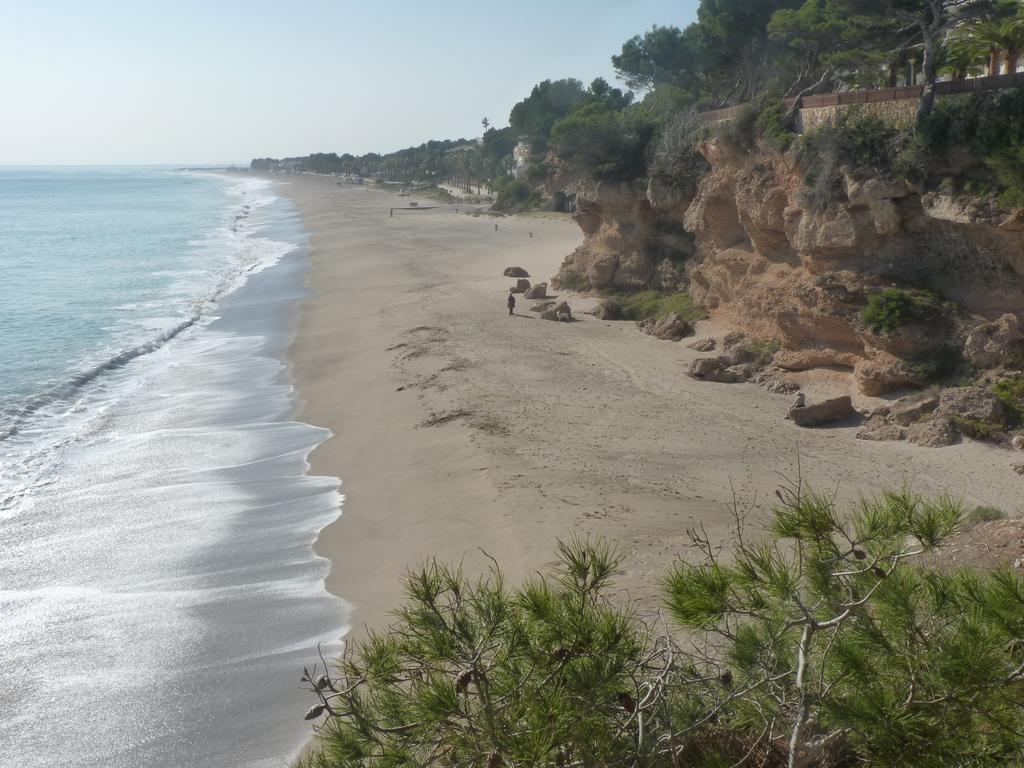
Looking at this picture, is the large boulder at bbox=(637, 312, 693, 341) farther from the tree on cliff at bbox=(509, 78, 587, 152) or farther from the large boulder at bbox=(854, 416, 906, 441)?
the tree on cliff at bbox=(509, 78, 587, 152)

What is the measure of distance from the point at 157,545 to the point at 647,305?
769 inches

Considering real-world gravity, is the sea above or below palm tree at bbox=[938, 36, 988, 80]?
below

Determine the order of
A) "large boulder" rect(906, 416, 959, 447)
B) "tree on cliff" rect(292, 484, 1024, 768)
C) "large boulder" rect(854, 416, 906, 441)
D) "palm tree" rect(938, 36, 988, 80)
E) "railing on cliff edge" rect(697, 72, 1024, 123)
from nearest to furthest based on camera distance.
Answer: "tree on cliff" rect(292, 484, 1024, 768) → "large boulder" rect(906, 416, 959, 447) → "large boulder" rect(854, 416, 906, 441) → "railing on cliff edge" rect(697, 72, 1024, 123) → "palm tree" rect(938, 36, 988, 80)

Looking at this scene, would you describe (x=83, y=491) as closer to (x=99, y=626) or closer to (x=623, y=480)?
(x=99, y=626)

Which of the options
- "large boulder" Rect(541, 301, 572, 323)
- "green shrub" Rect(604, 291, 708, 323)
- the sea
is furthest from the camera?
"large boulder" Rect(541, 301, 572, 323)

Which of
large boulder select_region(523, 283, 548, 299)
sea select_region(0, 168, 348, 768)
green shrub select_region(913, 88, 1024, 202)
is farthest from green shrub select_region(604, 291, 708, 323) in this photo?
sea select_region(0, 168, 348, 768)

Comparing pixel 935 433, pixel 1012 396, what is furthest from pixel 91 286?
pixel 1012 396

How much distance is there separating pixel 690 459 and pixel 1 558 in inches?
450

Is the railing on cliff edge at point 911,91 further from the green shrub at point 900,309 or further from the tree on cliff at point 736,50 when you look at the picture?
the tree on cliff at point 736,50

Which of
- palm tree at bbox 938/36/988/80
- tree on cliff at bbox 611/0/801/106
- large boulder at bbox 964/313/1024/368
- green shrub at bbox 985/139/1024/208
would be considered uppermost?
tree on cliff at bbox 611/0/801/106

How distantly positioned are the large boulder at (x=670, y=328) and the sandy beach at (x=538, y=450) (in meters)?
0.48

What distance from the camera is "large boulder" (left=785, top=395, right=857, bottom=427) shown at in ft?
60.4

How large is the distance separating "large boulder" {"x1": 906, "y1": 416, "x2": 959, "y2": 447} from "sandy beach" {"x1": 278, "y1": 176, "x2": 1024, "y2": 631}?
1.19ft

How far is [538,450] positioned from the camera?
1642cm
